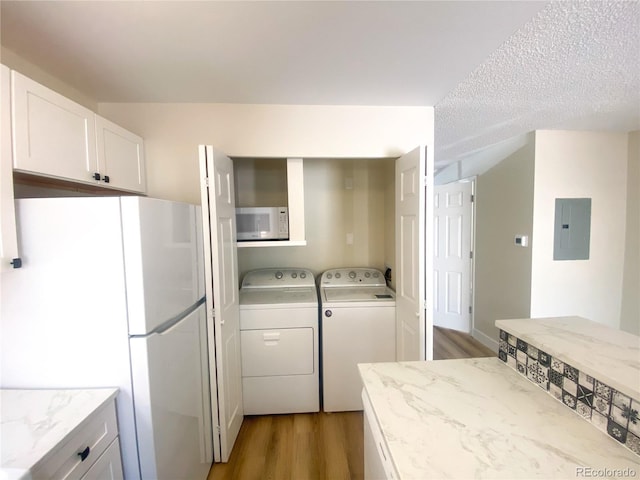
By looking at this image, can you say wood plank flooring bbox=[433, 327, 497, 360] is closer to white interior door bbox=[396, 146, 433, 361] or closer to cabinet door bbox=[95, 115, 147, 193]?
white interior door bbox=[396, 146, 433, 361]

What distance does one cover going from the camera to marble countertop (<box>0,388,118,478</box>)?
726mm

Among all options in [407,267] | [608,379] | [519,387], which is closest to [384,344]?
[407,267]

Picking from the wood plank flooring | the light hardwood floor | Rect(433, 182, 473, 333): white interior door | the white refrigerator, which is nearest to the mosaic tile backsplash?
the light hardwood floor

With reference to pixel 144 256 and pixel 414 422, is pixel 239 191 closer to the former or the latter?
pixel 144 256

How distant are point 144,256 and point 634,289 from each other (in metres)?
4.01

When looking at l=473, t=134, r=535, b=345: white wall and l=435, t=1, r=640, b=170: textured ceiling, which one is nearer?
l=435, t=1, r=640, b=170: textured ceiling

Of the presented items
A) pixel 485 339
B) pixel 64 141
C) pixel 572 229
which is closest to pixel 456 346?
pixel 485 339

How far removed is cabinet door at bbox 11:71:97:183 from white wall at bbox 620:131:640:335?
4.28m

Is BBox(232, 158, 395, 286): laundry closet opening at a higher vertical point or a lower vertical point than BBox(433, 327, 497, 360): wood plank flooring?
higher

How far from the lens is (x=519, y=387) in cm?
96

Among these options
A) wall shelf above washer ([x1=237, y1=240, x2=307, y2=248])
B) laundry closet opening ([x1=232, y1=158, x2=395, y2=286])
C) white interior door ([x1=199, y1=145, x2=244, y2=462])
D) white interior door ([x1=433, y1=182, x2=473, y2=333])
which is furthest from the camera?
white interior door ([x1=433, y1=182, x2=473, y2=333])

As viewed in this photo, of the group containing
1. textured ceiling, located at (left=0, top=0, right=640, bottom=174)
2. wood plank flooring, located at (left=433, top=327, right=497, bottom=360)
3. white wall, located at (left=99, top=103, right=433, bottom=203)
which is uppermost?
textured ceiling, located at (left=0, top=0, right=640, bottom=174)

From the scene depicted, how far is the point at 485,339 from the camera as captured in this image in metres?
3.16

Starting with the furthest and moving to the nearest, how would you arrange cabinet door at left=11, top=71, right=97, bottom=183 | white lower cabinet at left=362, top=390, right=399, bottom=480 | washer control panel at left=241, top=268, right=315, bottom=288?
washer control panel at left=241, top=268, right=315, bottom=288 → cabinet door at left=11, top=71, right=97, bottom=183 → white lower cabinet at left=362, top=390, right=399, bottom=480
